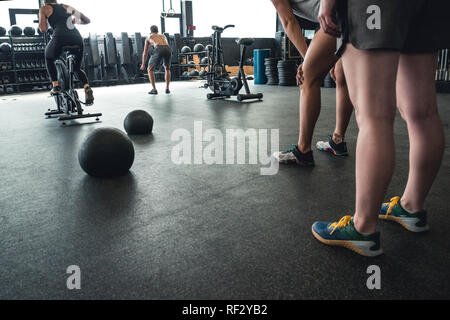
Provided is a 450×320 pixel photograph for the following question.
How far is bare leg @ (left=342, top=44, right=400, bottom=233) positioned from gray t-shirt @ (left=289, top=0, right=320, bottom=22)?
556 millimetres

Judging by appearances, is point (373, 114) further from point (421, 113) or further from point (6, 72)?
point (6, 72)

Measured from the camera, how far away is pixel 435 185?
1.59m

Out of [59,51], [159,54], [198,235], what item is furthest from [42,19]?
[198,235]

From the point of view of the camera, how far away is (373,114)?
903 mm

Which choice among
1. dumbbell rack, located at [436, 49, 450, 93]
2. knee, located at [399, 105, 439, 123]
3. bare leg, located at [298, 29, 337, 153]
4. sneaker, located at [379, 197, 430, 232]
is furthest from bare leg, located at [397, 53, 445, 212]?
dumbbell rack, located at [436, 49, 450, 93]

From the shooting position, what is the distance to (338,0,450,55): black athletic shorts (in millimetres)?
834

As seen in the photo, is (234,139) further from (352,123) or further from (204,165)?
(352,123)

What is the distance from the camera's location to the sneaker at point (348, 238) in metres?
1.02

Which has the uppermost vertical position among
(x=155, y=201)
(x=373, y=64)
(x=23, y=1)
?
(x=23, y=1)

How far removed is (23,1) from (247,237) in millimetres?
10906

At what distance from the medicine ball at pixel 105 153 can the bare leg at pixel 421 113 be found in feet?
4.51

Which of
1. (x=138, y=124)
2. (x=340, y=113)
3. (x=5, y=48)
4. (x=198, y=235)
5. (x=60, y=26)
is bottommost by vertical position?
(x=198, y=235)

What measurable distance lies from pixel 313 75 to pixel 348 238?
0.95 m
